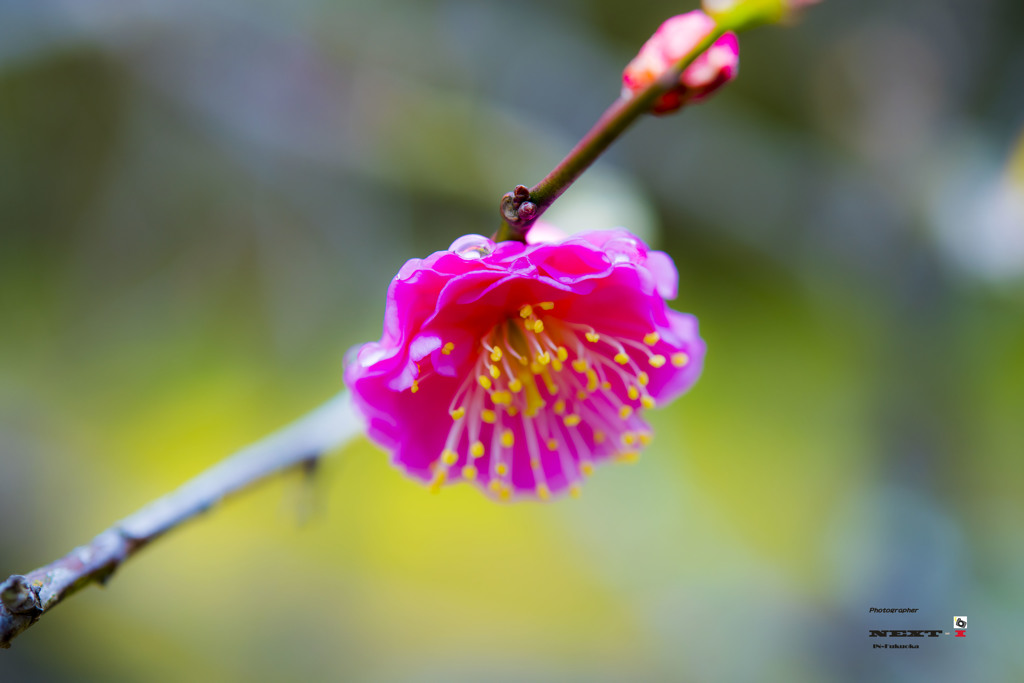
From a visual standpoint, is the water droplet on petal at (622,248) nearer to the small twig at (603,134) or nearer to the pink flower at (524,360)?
the pink flower at (524,360)

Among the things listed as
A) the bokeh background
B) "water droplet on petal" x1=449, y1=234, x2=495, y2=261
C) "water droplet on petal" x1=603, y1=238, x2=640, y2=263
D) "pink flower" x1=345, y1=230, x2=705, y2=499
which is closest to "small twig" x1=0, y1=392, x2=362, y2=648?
"pink flower" x1=345, y1=230, x2=705, y2=499

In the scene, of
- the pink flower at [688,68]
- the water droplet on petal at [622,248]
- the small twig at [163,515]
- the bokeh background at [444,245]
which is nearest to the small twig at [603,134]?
the pink flower at [688,68]

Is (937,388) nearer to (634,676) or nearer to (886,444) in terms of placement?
(886,444)

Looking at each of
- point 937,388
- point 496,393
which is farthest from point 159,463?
point 937,388

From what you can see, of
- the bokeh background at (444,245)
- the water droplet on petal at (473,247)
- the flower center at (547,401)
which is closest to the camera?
the water droplet on petal at (473,247)

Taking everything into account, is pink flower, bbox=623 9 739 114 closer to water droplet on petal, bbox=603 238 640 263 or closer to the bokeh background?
water droplet on petal, bbox=603 238 640 263

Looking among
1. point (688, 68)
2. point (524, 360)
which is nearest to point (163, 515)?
point (524, 360)

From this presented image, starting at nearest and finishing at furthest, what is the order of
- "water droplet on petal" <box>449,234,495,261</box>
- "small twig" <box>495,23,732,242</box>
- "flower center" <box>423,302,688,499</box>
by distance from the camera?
"small twig" <box>495,23,732,242</box> < "water droplet on petal" <box>449,234,495,261</box> < "flower center" <box>423,302,688,499</box>

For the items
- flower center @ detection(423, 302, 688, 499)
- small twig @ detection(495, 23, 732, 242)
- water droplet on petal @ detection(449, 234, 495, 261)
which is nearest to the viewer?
small twig @ detection(495, 23, 732, 242)

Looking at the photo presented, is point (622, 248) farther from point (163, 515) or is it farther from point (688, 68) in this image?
point (163, 515)
